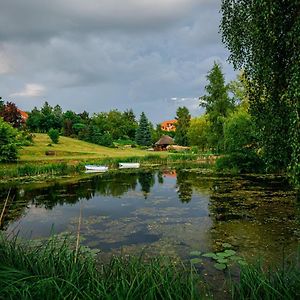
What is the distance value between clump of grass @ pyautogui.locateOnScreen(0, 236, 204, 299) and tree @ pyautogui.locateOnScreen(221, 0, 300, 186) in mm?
3289

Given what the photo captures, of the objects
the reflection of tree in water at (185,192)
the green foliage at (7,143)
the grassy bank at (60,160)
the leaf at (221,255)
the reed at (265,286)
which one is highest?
the green foliage at (7,143)

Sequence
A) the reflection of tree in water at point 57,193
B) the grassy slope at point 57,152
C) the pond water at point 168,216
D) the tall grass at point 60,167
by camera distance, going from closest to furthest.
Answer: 1. the pond water at point 168,216
2. the reflection of tree in water at point 57,193
3. the tall grass at point 60,167
4. the grassy slope at point 57,152

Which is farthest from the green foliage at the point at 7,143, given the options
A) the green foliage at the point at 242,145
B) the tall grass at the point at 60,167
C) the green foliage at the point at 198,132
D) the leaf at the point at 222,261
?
the green foliage at the point at 198,132

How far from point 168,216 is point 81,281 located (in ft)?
28.7

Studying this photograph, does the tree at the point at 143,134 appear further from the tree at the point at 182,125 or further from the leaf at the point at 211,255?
the leaf at the point at 211,255

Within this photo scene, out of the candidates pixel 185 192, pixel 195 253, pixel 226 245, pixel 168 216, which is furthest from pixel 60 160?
pixel 195 253

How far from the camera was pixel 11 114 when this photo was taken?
132 ft

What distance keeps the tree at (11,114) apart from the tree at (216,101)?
2375cm

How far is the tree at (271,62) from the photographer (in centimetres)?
605

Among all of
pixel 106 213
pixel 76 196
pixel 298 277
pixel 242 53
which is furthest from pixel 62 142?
pixel 298 277

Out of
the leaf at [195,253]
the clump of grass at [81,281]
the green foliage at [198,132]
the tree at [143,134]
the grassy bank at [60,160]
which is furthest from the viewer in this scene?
the tree at [143,134]

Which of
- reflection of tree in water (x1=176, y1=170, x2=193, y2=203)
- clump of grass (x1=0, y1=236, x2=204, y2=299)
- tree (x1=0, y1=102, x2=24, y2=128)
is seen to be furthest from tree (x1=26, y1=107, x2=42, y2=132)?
clump of grass (x1=0, y1=236, x2=204, y2=299)

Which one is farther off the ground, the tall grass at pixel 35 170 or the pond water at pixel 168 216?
the tall grass at pixel 35 170

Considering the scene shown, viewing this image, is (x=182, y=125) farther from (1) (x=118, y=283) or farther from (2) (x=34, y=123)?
(1) (x=118, y=283)
